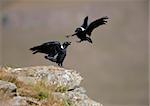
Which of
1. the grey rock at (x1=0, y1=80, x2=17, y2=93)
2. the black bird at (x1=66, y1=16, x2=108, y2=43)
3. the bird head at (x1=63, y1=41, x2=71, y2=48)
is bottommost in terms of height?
the grey rock at (x1=0, y1=80, x2=17, y2=93)

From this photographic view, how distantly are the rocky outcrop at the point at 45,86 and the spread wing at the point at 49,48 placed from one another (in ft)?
2.77

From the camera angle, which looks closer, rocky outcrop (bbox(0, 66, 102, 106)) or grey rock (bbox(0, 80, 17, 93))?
grey rock (bbox(0, 80, 17, 93))

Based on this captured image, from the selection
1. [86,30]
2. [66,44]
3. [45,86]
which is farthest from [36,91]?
[86,30]

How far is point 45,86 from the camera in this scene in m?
17.8

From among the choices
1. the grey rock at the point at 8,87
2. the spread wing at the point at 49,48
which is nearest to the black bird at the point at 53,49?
the spread wing at the point at 49,48

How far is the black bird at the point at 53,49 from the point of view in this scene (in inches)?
715

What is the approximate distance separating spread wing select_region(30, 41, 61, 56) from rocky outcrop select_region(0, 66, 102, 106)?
85cm

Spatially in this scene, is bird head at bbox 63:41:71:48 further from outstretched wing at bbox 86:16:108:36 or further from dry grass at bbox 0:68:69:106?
dry grass at bbox 0:68:69:106

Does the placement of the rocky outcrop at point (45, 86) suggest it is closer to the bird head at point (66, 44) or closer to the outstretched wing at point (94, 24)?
the bird head at point (66, 44)

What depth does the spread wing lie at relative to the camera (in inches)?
714

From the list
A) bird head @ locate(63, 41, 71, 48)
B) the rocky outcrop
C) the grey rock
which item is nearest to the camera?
the grey rock

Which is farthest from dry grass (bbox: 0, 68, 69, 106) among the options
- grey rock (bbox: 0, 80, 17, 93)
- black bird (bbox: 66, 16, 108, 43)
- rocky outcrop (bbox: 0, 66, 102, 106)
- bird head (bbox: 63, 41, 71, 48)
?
black bird (bbox: 66, 16, 108, 43)

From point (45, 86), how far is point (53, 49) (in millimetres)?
1199

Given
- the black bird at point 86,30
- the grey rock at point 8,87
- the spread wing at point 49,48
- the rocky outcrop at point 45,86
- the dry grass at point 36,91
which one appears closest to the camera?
the grey rock at point 8,87
